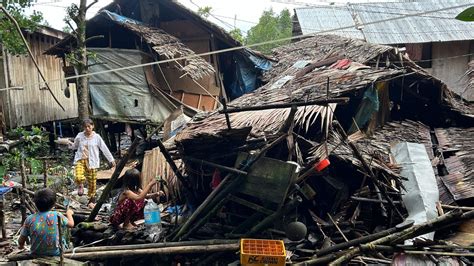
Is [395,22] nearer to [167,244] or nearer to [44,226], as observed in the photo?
[167,244]

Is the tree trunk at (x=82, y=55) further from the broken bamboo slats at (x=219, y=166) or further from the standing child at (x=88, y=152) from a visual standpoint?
the broken bamboo slats at (x=219, y=166)

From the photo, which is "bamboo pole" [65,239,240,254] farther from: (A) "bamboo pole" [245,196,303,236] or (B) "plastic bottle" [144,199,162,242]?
(B) "plastic bottle" [144,199,162,242]

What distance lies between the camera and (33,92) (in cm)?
1364

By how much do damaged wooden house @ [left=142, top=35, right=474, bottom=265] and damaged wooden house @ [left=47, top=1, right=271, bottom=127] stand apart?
5174mm

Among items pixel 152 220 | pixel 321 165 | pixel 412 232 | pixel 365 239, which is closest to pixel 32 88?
pixel 152 220

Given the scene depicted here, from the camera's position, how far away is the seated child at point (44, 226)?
438 centimetres

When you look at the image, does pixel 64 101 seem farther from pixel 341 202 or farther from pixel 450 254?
pixel 450 254

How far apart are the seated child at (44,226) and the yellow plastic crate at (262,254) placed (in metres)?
1.96

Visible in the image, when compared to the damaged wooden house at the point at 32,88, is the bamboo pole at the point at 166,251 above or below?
below

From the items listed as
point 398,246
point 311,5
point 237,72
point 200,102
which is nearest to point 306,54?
point 237,72

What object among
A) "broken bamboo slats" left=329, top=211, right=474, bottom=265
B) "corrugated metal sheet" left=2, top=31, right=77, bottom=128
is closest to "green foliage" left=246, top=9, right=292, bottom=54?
"corrugated metal sheet" left=2, top=31, right=77, bottom=128

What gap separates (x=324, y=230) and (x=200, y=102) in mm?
8411

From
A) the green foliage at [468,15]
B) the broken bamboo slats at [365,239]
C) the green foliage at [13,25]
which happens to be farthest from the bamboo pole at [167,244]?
the green foliage at [13,25]

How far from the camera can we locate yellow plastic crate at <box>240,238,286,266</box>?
14.6ft
